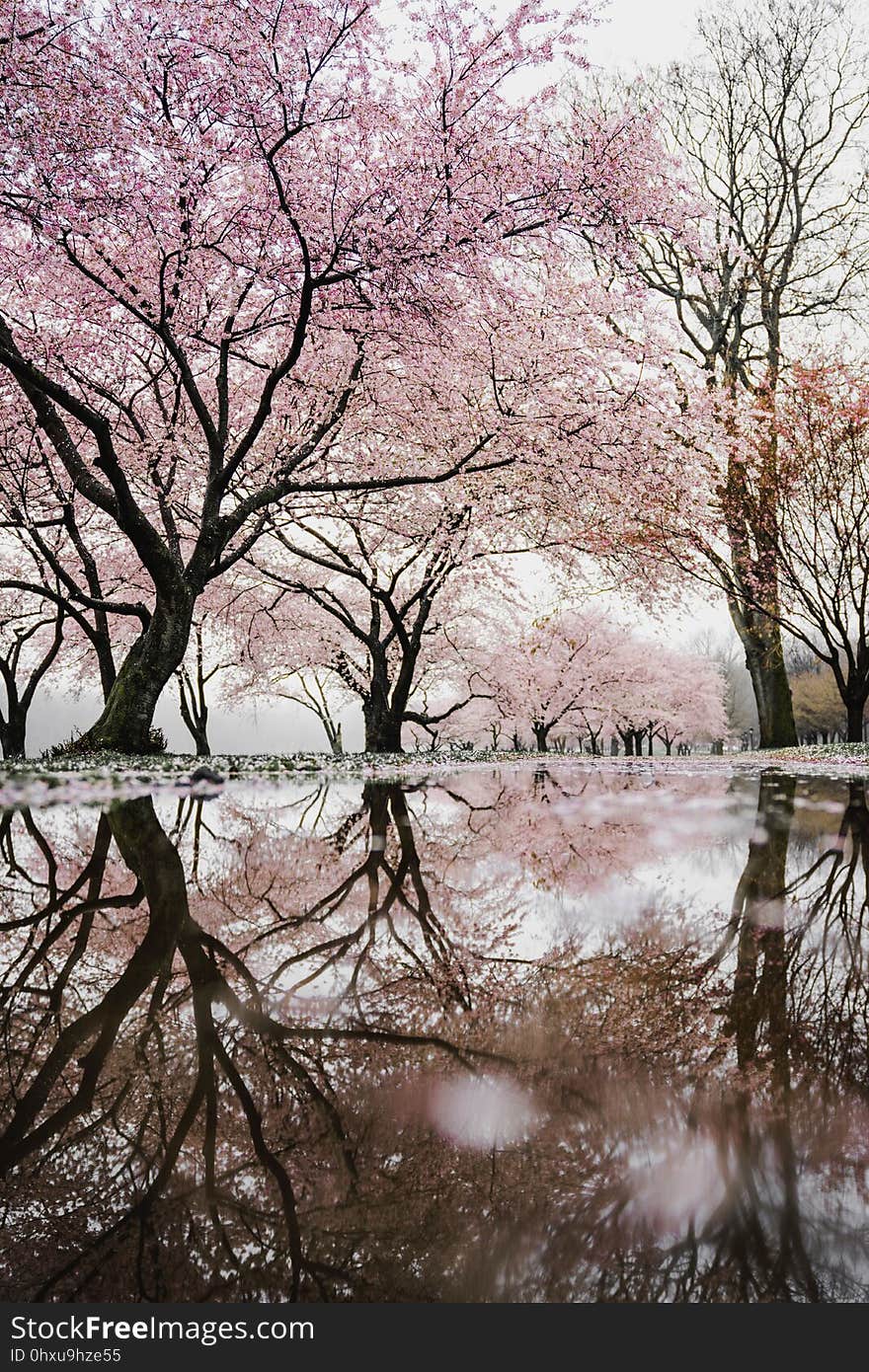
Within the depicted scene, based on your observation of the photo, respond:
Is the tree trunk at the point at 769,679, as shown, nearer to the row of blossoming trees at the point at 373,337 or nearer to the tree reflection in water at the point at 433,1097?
the row of blossoming trees at the point at 373,337

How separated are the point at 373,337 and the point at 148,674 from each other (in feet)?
20.5

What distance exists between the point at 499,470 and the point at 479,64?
736cm

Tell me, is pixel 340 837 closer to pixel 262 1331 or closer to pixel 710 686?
pixel 262 1331

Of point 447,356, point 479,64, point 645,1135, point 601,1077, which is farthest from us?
point 447,356

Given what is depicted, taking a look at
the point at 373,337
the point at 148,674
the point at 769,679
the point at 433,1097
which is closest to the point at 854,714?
the point at 769,679

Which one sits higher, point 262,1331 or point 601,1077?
point 601,1077

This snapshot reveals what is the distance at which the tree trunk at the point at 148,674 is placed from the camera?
10539 millimetres

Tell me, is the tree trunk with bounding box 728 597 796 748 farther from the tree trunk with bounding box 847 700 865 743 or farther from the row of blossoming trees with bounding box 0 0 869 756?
the tree trunk with bounding box 847 700 865 743

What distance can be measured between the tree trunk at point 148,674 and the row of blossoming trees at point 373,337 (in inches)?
1.9

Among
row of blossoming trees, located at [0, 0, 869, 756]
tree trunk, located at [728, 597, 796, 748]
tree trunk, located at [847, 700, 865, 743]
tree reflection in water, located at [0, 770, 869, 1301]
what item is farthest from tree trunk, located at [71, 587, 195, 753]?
tree trunk, located at [728, 597, 796, 748]

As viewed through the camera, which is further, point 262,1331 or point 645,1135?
point 645,1135

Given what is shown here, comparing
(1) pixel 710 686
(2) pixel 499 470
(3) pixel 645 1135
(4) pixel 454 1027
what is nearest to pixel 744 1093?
(3) pixel 645 1135

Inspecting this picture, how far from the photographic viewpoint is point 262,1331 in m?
0.84

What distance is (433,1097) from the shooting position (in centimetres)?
111
